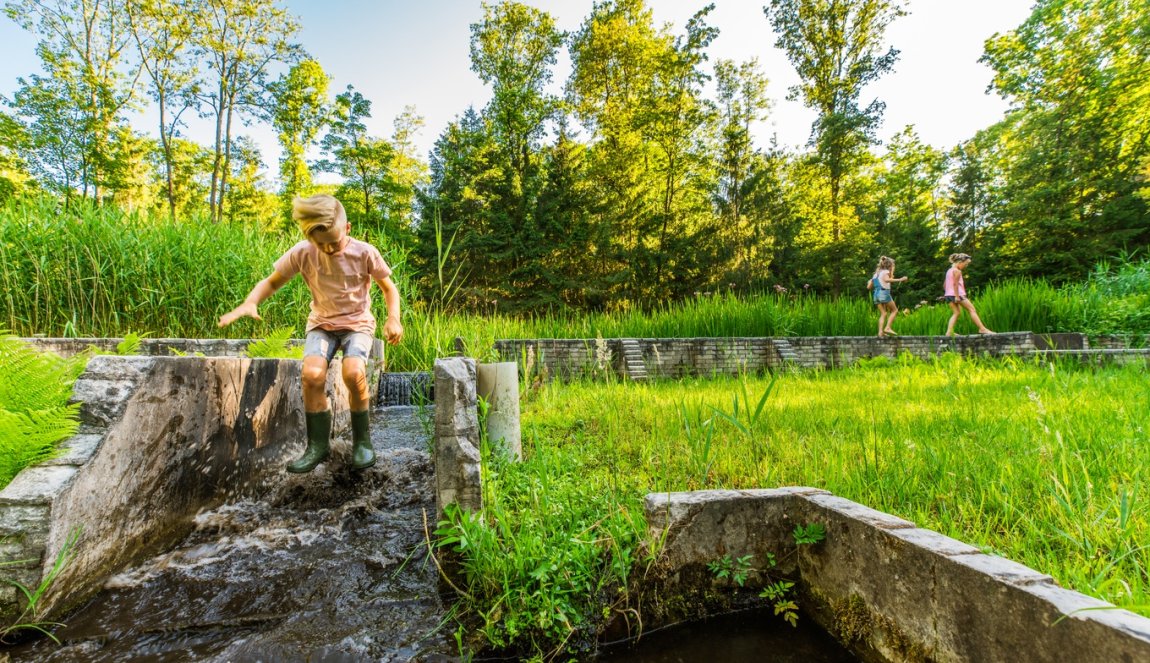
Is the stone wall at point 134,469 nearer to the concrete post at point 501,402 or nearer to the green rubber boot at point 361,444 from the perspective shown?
the green rubber boot at point 361,444

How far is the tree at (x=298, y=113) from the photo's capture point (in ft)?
66.3

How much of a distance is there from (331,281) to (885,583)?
3.19 meters

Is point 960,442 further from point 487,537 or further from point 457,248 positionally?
point 457,248

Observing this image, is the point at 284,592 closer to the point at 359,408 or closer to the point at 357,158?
the point at 359,408

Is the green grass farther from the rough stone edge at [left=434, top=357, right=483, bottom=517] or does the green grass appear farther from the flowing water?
the flowing water

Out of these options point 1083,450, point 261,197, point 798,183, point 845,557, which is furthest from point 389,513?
point 261,197

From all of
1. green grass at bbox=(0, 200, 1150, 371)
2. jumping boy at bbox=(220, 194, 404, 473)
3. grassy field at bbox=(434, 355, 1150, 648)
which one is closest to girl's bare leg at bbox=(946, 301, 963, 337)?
green grass at bbox=(0, 200, 1150, 371)

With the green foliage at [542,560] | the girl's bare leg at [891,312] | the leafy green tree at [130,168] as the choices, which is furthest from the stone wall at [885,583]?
the leafy green tree at [130,168]

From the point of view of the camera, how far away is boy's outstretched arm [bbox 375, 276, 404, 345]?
2.99 meters

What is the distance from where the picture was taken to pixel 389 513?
2645mm

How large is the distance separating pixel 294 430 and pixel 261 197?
94.4 ft

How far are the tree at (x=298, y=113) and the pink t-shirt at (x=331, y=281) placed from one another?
73.6 feet

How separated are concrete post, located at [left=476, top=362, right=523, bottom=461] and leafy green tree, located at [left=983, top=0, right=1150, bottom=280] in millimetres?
22431

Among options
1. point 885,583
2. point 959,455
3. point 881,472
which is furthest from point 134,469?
point 959,455
